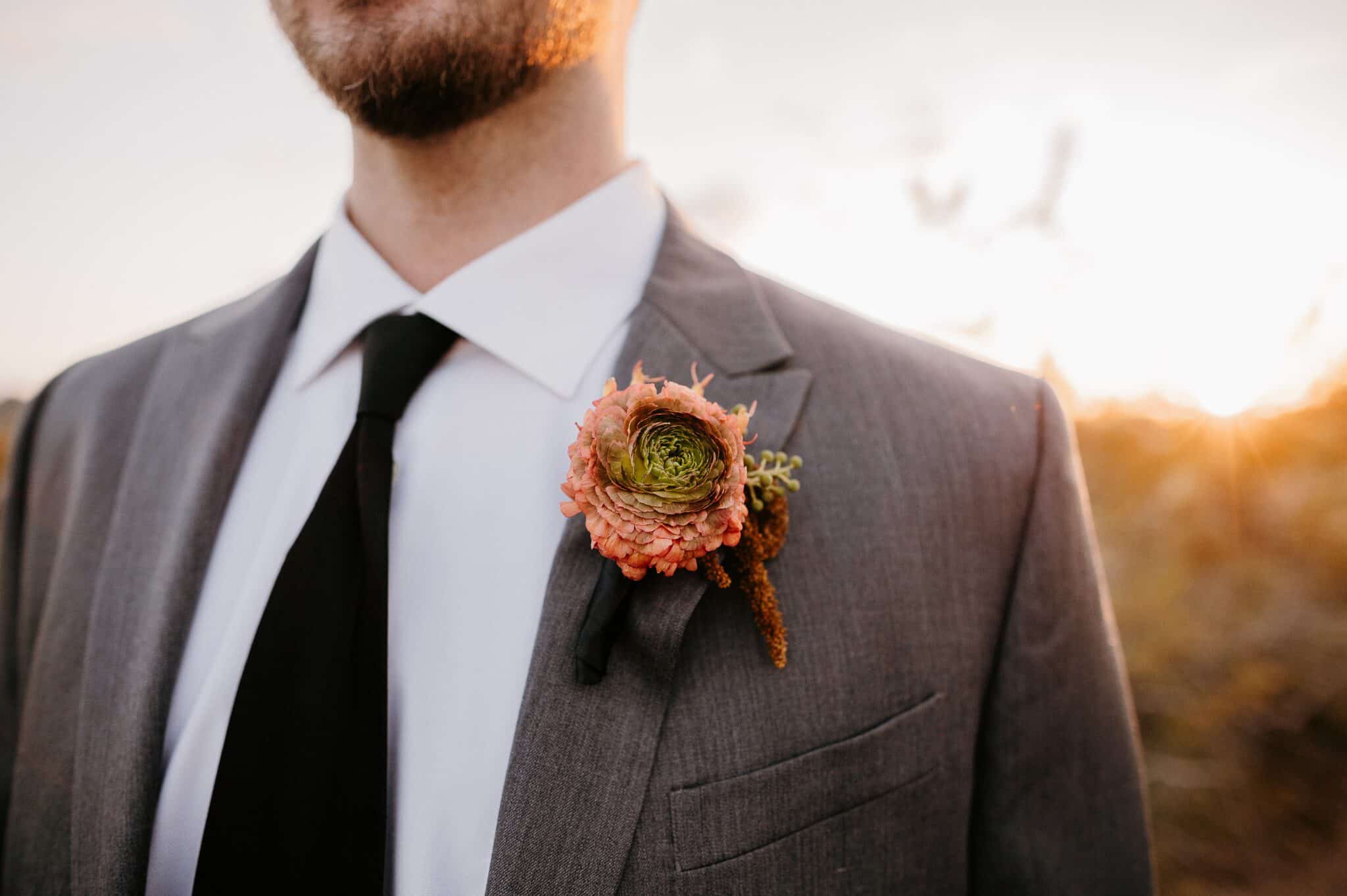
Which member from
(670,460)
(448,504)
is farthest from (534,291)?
(670,460)

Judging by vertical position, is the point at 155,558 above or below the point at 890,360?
below

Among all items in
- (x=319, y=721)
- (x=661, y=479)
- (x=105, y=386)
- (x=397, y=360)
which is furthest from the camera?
(x=105, y=386)

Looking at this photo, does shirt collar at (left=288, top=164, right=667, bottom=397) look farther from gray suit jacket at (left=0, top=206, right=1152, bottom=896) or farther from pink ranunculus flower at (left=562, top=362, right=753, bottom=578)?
pink ranunculus flower at (left=562, top=362, right=753, bottom=578)

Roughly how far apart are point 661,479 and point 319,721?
0.71 metres

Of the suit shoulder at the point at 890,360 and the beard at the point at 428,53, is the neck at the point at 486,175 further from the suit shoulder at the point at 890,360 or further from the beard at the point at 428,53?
the suit shoulder at the point at 890,360

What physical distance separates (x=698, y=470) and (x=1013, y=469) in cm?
81

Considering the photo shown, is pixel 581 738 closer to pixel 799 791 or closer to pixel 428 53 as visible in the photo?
pixel 799 791

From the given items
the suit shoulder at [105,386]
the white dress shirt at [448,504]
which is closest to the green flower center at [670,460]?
the white dress shirt at [448,504]

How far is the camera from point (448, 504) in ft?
4.50

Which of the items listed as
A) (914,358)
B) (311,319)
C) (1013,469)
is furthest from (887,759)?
(311,319)

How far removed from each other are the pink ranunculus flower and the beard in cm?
79

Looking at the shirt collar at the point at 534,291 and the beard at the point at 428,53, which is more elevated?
the beard at the point at 428,53

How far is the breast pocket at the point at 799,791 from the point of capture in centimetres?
112

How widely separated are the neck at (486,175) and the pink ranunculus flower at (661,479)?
71cm
